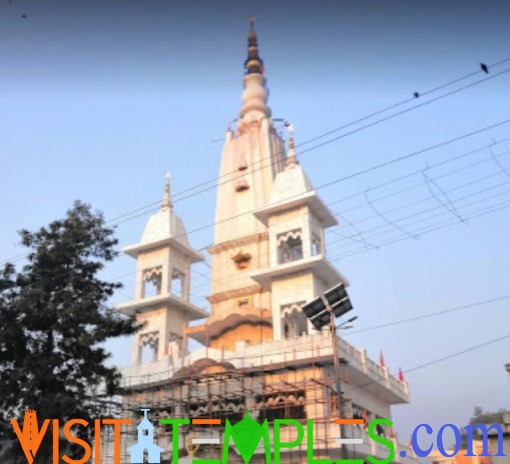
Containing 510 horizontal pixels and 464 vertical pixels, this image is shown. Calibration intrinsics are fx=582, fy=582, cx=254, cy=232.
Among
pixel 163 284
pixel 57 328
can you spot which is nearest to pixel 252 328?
pixel 163 284

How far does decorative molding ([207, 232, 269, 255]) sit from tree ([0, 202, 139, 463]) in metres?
21.8

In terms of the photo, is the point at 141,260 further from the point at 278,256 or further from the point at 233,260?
the point at 278,256

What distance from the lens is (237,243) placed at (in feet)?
143

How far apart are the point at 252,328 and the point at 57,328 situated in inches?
802

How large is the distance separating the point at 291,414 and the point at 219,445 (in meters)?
4.73

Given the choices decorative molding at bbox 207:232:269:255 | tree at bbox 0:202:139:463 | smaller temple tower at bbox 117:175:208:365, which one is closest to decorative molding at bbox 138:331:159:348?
smaller temple tower at bbox 117:175:208:365

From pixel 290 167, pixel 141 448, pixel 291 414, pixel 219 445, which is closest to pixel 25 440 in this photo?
pixel 141 448

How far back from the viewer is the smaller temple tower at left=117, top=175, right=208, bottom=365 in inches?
1555

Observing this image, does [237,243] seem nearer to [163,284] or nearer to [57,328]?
[163,284]

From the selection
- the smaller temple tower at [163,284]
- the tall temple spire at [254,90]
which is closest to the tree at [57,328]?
the smaller temple tower at [163,284]

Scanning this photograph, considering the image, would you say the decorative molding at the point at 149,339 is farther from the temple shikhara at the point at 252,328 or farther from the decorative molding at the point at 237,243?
the decorative molding at the point at 237,243

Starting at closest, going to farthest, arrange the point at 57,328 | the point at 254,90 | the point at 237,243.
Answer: the point at 57,328 < the point at 237,243 < the point at 254,90

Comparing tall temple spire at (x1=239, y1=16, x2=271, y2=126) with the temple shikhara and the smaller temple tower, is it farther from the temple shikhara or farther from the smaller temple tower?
the smaller temple tower

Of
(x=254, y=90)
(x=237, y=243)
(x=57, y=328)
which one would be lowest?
(x=57, y=328)
